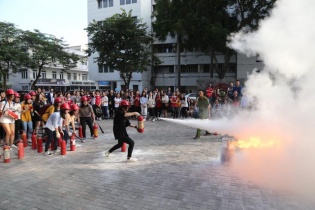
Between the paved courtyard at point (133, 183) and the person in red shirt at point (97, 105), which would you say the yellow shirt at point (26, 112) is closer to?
the paved courtyard at point (133, 183)

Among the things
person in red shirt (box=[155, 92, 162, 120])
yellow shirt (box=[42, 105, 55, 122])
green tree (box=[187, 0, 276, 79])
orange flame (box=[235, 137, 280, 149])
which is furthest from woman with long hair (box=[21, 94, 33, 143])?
green tree (box=[187, 0, 276, 79])

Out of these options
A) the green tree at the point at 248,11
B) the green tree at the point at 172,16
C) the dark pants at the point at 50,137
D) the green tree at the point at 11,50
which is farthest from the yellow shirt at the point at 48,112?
the green tree at the point at 11,50

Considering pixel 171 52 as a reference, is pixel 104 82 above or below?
below

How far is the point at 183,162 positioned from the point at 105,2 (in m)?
41.8

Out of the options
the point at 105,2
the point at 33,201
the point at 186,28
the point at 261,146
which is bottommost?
the point at 33,201

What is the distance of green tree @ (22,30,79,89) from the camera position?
107 ft

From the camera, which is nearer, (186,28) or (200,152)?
(200,152)

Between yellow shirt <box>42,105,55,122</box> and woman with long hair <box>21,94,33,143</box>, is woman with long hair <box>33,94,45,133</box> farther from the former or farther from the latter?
yellow shirt <box>42,105,55,122</box>

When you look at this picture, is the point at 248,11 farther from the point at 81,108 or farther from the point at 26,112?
the point at 26,112

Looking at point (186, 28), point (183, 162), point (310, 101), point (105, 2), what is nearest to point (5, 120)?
point (183, 162)

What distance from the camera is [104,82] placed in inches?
1758

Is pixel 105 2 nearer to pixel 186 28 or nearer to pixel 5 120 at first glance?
pixel 186 28

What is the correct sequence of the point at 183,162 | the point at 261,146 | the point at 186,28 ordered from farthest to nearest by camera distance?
the point at 186,28
the point at 183,162
the point at 261,146

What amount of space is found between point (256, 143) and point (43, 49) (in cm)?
3324
